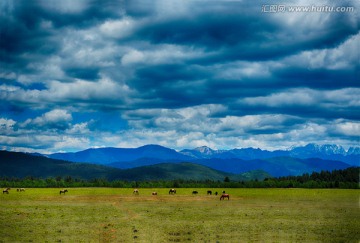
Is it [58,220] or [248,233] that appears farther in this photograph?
[58,220]

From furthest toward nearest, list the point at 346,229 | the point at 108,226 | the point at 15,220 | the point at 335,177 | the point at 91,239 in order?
the point at 335,177
the point at 15,220
the point at 108,226
the point at 346,229
the point at 91,239

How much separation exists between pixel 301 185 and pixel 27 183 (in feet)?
407

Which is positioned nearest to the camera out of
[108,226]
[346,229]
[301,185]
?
[346,229]

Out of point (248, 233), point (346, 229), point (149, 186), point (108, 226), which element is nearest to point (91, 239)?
point (108, 226)

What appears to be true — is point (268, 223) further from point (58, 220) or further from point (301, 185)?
point (301, 185)

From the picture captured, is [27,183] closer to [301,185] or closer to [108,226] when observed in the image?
[301,185]

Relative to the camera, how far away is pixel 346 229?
41750mm

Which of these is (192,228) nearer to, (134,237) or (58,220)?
(134,237)

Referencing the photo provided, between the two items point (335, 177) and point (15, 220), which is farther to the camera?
point (335, 177)

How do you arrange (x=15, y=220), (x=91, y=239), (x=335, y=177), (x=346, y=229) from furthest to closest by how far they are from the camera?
(x=335, y=177) → (x=15, y=220) → (x=346, y=229) → (x=91, y=239)

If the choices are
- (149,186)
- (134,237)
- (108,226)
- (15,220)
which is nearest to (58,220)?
(15,220)

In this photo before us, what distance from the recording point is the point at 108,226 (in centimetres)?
4453

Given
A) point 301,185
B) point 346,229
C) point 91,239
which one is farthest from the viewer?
point 301,185

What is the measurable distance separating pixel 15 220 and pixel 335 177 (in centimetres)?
18116
